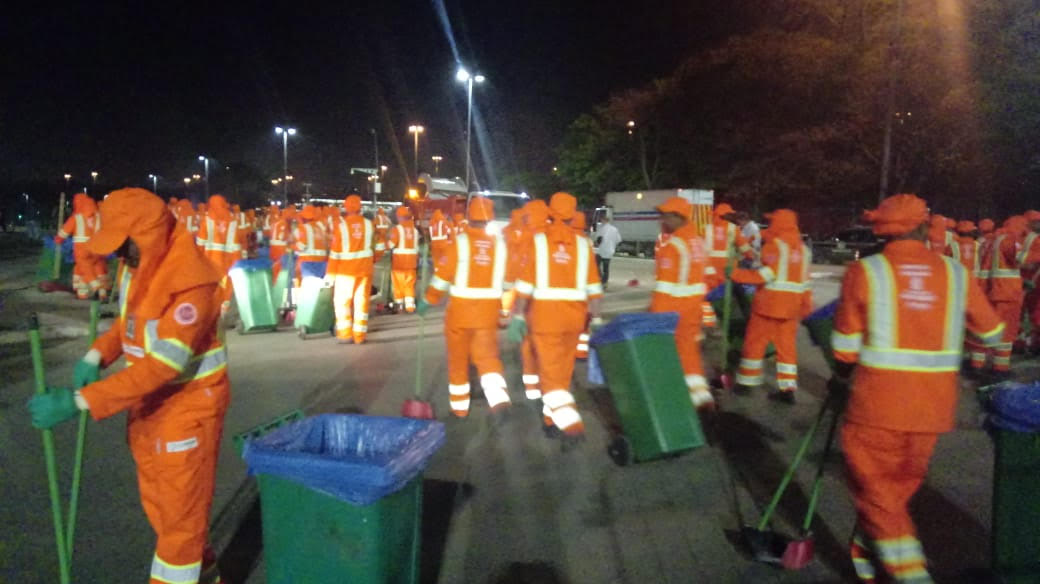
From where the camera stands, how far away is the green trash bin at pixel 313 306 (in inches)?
414

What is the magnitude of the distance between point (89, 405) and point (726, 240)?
918 cm

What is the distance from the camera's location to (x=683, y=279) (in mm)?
6504

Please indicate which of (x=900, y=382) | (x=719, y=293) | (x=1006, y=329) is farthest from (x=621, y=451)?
(x=1006, y=329)

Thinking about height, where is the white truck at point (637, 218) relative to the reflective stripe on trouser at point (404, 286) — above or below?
above

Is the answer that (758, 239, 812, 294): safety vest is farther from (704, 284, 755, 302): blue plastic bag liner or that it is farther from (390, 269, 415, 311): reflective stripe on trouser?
(390, 269, 415, 311): reflective stripe on trouser

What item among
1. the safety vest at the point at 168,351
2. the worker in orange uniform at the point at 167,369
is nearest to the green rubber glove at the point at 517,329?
the safety vest at the point at 168,351

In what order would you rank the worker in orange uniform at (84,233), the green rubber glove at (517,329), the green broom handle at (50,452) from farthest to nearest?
the worker in orange uniform at (84,233) < the green rubber glove at (517,329) < the green broom handle at (50,452)

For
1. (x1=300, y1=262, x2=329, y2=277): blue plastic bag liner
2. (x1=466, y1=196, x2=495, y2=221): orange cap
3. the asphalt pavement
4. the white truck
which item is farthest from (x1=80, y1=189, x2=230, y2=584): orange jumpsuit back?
the white truck

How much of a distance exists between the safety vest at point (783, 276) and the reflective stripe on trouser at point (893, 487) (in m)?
3.67

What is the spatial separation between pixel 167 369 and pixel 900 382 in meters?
3.17

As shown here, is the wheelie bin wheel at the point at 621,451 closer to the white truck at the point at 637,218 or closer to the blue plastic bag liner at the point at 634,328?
the blue plastic bag liner at the point at 634,328

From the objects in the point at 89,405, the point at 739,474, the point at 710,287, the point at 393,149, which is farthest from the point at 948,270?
the point at 393,149

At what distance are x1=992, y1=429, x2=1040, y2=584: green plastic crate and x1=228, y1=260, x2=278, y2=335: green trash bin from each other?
9429mm

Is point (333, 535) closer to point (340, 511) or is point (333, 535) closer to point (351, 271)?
point (340, 511)
